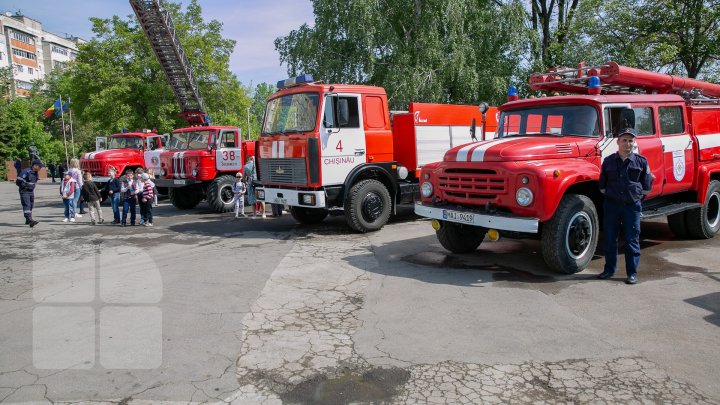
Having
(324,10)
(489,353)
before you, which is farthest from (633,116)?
(324,10)

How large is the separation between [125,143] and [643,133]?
16.5 meters

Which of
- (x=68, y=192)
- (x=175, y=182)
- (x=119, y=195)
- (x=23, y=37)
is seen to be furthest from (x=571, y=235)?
(x=23, y=37)

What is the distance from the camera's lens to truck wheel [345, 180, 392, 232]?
9.68 meters

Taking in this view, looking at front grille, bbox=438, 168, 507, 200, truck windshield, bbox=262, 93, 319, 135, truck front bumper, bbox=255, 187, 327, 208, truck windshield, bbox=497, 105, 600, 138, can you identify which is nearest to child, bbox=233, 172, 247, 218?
truck front bumper, bbox=255, 187, 327, 208

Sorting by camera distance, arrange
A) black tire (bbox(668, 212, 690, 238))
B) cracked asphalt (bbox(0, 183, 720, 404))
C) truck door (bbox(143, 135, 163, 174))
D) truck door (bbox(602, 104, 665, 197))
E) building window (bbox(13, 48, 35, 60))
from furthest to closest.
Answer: building window (bbox(13, 48, 35, 60)) → truck door (bbox(143, 135, 163, 174)) → black tire (bbox(668, 212, 690, 238)) → truck door (bbox(602, 104, 665, 197)) → cracked asphalt (bbox(0, 183, 720, 404))

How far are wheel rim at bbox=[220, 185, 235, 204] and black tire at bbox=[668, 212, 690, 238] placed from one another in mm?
10705

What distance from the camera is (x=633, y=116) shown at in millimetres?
6898

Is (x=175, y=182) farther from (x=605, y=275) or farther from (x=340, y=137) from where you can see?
(x=605, y=275)

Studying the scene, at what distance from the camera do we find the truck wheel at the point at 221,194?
550 inches

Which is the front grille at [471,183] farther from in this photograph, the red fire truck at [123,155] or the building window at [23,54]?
the building window at [23,54]

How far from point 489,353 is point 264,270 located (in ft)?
12.7

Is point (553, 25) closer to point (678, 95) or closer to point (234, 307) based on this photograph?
point (678, 95)

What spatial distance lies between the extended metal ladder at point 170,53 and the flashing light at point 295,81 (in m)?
10.5

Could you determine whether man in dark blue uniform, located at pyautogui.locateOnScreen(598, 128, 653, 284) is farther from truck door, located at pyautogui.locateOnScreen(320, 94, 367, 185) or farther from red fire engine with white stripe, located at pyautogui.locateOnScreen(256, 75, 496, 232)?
truck door, located at pyautogui.locateOnScreen(320, 94, 367, 185)
